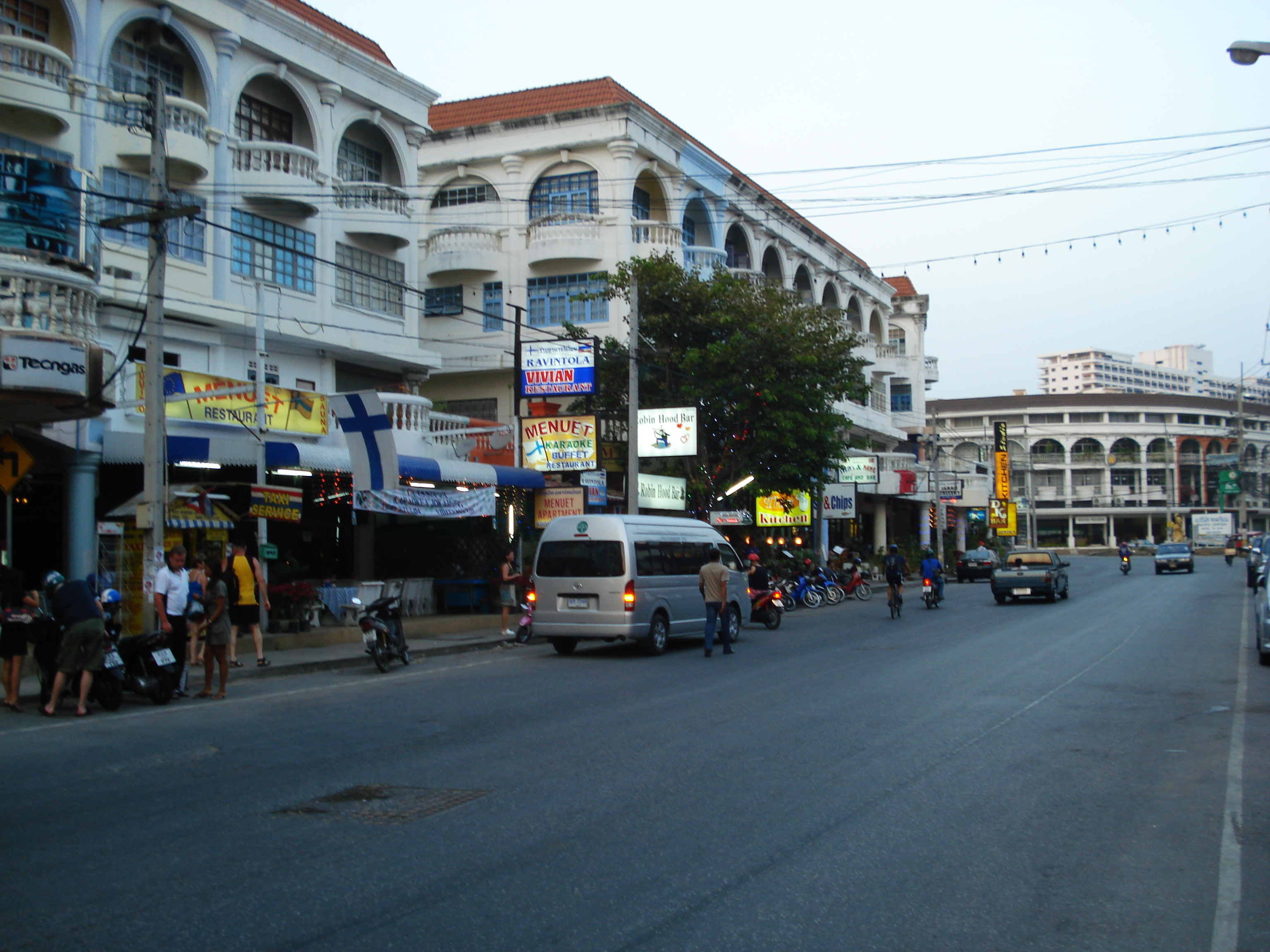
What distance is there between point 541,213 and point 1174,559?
37901 millimetres

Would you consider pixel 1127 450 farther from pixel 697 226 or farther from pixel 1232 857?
pixel 1232 857

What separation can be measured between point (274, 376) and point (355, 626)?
25.9 feet

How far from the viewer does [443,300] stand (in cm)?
3656

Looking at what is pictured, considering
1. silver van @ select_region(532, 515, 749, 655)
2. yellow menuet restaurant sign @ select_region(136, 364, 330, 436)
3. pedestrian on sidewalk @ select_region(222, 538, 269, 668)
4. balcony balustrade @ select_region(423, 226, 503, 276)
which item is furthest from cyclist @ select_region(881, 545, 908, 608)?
pedestrian on sidewalk @ select_region(222, 538, 269, 668)

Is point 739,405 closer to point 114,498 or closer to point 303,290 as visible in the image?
point 303,290

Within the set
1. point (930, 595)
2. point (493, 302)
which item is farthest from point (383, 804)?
point (493, 302)

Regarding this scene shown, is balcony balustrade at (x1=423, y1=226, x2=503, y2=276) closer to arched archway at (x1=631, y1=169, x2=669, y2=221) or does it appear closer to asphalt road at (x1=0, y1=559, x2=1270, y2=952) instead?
arched archway at (x1=631, y1=169, x2=669, y2=221)

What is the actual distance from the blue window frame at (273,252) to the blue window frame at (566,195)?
10.4m

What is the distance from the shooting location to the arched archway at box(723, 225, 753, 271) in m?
42.5

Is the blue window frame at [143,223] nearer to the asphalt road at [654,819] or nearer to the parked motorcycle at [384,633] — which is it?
the parked motorcycle at [384,633]

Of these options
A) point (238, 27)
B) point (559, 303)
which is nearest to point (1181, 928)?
point (238, 27)

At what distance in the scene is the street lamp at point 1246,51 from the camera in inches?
493

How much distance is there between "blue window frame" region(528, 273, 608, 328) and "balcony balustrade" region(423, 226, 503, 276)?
1.48m

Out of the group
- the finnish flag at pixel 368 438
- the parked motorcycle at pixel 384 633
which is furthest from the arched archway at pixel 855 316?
the parked motorcycle at pixel 384 633
